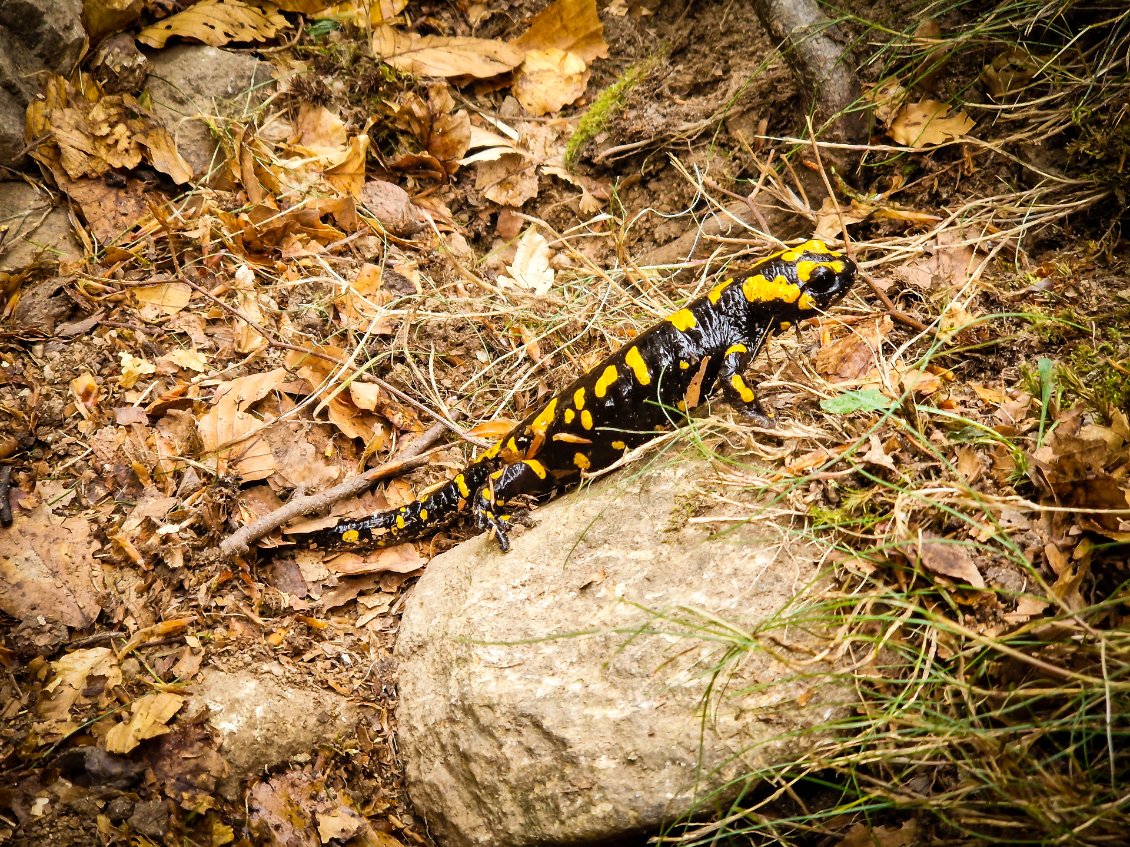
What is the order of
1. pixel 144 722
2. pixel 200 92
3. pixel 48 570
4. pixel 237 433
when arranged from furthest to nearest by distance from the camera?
pixel 200 92 < pixel 237 433 < pixel 48 570 < pixel 144 722

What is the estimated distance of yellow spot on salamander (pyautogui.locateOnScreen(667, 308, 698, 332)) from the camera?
329 centimetres

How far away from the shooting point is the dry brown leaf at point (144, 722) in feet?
8.46

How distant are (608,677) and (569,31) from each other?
13.1 ft

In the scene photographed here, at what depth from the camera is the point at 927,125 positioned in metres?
3.42

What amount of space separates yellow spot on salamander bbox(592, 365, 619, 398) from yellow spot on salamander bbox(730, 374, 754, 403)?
53 centimetres

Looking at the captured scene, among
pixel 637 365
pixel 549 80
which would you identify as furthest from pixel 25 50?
pixel 637 365

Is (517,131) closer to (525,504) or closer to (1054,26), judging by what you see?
(525,504)

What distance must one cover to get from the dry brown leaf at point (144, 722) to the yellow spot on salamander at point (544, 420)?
178 cm

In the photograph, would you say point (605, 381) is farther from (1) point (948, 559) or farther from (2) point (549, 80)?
(2) point (549, 80)

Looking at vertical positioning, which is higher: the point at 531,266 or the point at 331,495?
the point at 531,266

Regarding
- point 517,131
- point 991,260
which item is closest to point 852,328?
point 991,260

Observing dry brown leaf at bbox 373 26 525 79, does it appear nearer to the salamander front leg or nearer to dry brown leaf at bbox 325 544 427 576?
the salamander front leg

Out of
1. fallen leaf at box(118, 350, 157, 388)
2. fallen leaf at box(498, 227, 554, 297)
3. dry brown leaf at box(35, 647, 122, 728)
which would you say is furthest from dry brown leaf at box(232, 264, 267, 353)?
dry brown leaf at box(35, 647, 122, 728)

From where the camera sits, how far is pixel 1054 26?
123 inches
